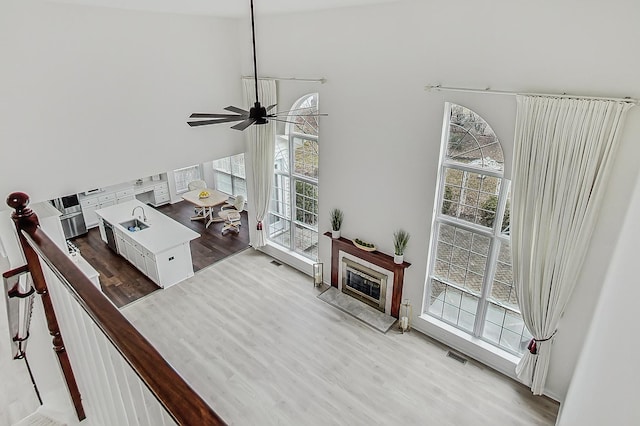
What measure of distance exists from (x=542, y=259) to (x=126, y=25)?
6.28 m

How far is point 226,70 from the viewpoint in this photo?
6523 millimetres

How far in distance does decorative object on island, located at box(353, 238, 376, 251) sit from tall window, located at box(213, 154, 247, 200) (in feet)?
17.6

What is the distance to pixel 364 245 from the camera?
5.89 m

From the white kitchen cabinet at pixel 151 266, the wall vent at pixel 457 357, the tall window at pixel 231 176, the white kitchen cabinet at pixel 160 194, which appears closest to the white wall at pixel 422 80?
the wall vent at pixel 457 357

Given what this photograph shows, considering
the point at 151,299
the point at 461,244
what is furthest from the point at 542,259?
the point at 151,299

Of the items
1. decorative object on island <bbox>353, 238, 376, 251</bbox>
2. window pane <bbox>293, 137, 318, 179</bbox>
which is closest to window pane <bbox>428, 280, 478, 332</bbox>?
decorative object on island <bbox>353, 238, 376, 251</bbox>

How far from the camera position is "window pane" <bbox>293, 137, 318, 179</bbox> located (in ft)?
21.3

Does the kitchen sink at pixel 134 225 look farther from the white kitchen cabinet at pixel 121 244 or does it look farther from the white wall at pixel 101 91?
the white wall at pixel 101 91

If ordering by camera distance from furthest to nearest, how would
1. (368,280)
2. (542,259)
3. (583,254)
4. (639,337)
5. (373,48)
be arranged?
(368,280)
(373,48)
(542,259)
(583,254)
(639,337)

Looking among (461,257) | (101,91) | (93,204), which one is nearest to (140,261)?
(93,204)

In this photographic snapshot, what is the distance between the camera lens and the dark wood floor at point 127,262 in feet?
22.4

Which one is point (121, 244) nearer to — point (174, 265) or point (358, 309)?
point (174, 265)

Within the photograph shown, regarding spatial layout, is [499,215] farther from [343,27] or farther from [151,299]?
[151,299]

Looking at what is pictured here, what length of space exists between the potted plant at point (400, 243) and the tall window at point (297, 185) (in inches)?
73.7
